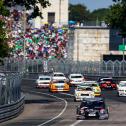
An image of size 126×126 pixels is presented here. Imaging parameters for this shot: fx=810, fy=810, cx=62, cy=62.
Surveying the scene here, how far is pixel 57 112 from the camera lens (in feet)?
173

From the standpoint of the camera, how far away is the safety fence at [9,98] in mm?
45109

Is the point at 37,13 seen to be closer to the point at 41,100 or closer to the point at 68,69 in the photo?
the point at 41,100

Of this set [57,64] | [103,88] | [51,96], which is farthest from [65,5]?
[51,96]

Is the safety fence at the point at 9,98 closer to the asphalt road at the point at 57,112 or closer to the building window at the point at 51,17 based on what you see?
the asphalt road at the point at 57,112

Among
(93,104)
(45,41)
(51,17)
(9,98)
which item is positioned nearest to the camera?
(93,104)

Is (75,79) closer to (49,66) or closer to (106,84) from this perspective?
(106,84)

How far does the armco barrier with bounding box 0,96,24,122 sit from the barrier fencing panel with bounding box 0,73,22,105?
1.12 ft

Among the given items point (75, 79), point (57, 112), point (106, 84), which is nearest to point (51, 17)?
point (75, 79)

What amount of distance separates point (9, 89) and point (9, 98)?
539mm

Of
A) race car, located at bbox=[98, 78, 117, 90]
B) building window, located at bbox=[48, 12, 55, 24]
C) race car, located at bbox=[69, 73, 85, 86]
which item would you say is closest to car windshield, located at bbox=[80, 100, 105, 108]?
race car, located at bbox=[98, 78, 117, 90]

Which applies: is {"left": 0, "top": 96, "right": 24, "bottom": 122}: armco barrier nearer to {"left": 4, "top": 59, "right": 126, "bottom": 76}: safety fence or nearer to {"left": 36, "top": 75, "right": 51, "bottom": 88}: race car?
{"left": 36, "top": 75, "right": 51, "bottom": 88}: race car

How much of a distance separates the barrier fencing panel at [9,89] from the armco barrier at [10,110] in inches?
13.5

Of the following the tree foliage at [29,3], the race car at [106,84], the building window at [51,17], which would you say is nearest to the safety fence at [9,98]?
the tree foliage at [29,3]

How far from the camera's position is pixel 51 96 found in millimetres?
73125
